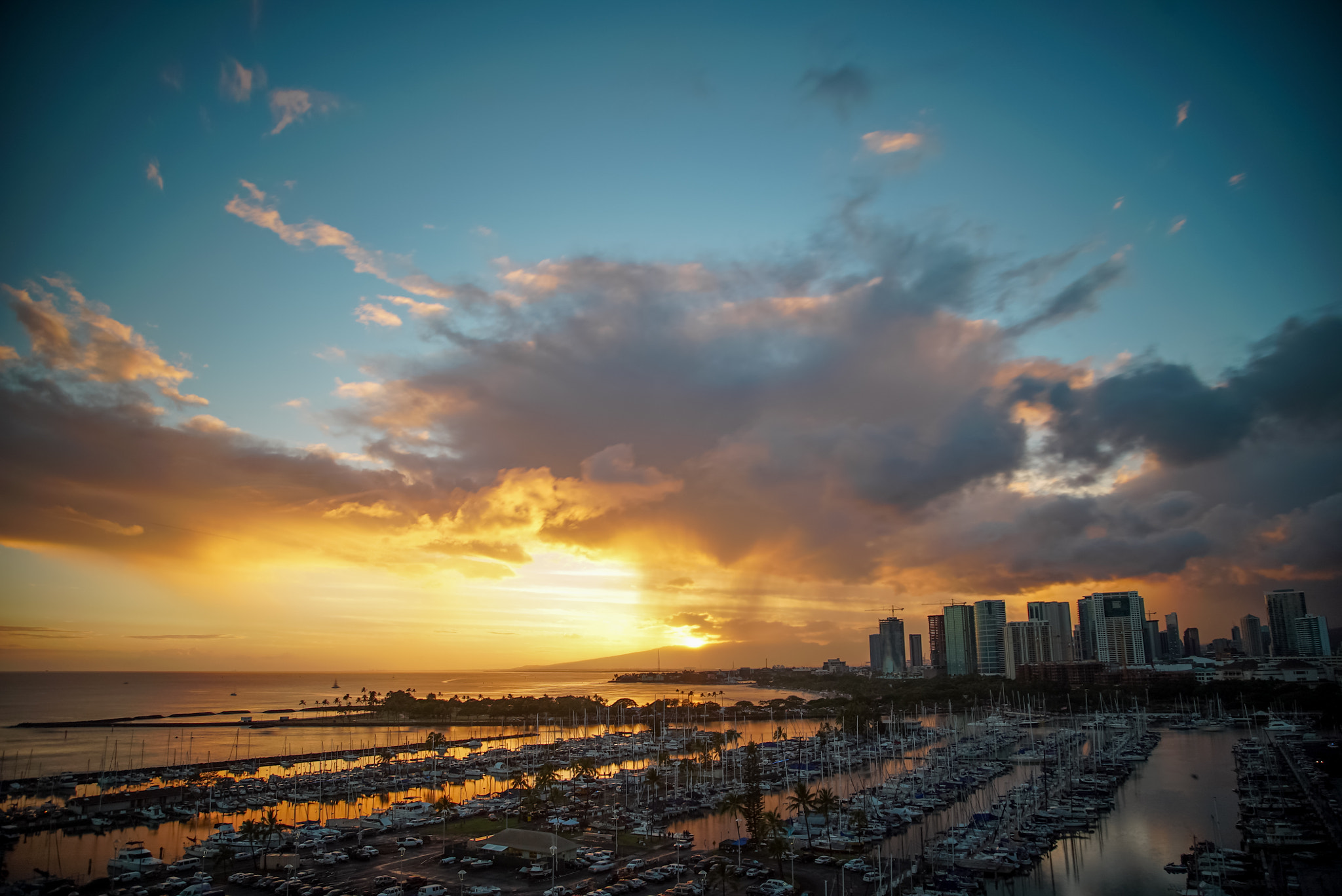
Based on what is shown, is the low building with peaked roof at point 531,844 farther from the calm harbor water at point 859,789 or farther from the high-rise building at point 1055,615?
the high-rise building at point 1055,615

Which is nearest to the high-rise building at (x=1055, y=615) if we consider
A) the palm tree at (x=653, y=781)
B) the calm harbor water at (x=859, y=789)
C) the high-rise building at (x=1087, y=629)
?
the high-rise building at (x=1087, y=629)

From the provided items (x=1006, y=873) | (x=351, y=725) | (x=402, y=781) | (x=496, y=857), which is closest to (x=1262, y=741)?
(x=1006, y=873)

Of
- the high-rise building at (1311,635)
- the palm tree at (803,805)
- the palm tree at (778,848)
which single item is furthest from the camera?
the high-rise building at (1311,635)

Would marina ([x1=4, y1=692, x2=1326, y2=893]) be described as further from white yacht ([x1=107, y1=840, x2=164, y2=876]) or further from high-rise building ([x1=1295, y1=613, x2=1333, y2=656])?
high-rise building ([x1=1295, y1=613, x2=1333, y2=656])

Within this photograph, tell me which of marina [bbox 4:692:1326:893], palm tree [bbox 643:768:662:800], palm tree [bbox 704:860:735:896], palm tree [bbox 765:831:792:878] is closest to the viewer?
palm tree [bbox 704:860:735:896]

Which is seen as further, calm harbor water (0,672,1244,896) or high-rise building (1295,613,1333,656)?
high-rise building (1295,613,1333,656)

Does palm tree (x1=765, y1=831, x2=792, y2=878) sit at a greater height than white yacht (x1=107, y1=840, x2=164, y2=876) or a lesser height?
greater

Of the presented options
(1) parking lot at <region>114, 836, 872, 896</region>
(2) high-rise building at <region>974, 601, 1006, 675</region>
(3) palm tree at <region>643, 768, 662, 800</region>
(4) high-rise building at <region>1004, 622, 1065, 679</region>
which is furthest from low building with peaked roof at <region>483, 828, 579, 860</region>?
(2) high-rise building at <region>974, 601, 1006, 675</region>
